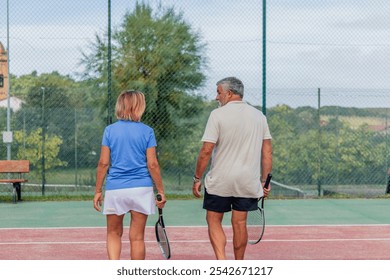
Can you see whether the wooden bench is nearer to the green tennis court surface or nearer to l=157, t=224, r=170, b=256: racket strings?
the green tennis court surface

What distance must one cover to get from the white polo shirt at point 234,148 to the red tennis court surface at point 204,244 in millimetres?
1767

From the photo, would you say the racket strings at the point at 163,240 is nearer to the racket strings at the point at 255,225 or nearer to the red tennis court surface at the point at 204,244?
the racket strings at the point at 255,225

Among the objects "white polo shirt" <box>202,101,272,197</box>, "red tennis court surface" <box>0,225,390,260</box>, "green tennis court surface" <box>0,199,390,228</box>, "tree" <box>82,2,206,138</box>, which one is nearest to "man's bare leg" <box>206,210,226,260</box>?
"white polo shirt" <box>202,101,272,197</box>

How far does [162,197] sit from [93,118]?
10622mm

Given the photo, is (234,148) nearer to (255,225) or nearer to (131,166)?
(131,166)

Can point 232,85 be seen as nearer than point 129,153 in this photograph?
No

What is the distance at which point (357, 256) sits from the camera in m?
9.21

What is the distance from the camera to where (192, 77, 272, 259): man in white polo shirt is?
7.39m

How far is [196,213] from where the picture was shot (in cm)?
1371

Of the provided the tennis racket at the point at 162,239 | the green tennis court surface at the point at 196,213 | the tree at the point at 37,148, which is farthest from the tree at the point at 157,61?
the tennis racket at the point at 162,239

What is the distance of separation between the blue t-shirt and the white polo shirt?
2.06 feet

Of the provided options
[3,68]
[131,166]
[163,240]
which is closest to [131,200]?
[131,166]

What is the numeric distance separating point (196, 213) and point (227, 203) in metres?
6.22

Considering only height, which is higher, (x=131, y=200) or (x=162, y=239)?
(x=131, y=200)
